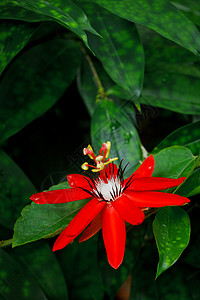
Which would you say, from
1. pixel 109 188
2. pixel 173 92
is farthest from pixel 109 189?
pixel 173 92

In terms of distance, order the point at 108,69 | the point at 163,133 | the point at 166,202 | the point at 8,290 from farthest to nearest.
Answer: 1. the point at 163,133
2. the point at 108,69
3. the point at 8,290
4. the point at 166,202

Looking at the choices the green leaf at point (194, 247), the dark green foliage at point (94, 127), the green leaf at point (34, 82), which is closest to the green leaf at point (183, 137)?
the dark green foliage at point (94, 127)

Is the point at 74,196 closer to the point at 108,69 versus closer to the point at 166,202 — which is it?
the point at 166,202

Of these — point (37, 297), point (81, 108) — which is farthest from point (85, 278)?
point (81, 108)

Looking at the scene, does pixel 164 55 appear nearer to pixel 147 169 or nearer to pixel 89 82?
pixel 89 82

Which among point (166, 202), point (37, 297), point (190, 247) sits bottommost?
point (190, 247)

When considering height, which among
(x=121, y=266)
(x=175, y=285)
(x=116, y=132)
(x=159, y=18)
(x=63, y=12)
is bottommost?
(x=175, y=285)

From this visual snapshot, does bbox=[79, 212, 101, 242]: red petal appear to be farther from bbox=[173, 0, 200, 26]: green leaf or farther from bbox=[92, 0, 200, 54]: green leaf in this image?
bbox=[173, 0, 200, 26]: green leaf
